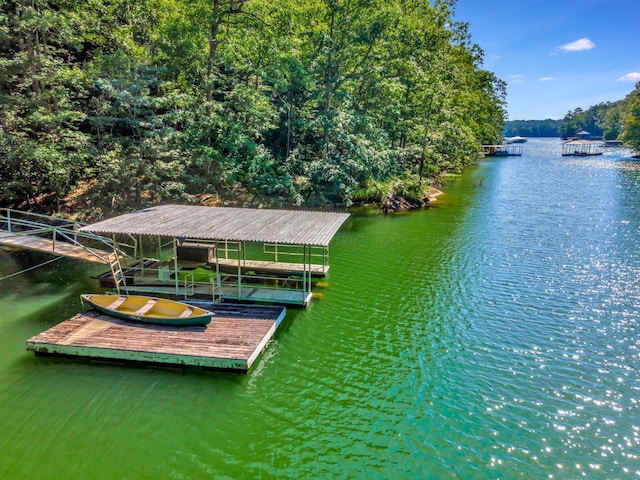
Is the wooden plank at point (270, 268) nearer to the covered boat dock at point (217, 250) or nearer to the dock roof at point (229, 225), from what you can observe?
the covered boat dock at point (217, 250)

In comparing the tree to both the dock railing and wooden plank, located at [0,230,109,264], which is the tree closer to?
the dock railing

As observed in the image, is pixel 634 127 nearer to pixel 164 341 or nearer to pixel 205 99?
pixel 205 99

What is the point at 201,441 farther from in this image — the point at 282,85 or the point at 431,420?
the point at 282,85

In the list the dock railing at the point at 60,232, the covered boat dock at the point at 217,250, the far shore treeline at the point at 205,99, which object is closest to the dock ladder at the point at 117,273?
the covered boat dock at the point at 217,250

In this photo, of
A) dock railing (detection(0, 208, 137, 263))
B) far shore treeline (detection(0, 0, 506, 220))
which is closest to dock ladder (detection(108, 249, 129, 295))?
dock railing (detection(0, 208, 137, 263))

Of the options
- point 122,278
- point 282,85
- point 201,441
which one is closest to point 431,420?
point 201,441

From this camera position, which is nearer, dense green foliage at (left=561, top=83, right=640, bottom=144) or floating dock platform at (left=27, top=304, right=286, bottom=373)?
floating dock platform at (left=27, top=304, right=286, bottom=373)
